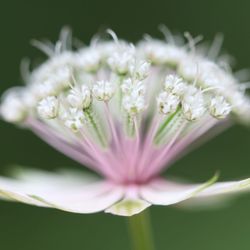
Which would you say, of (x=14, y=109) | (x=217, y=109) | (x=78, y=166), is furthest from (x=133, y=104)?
(x=78, y=166)

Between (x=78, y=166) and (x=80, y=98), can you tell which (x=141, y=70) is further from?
(x=78, y=166)

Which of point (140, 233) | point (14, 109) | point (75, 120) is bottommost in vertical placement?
point (140, 233)

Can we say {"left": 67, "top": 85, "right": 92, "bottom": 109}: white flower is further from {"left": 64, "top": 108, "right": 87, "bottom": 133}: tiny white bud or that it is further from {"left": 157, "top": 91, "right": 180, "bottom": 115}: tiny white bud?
{"left": 157, "top": 91, "right": 180, "bottom": 115}: tiny white bud

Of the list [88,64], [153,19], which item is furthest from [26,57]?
[88,64]

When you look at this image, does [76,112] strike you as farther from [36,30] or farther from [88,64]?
[36,30]

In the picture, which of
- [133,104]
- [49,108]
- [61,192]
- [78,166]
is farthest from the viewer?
[78,166]

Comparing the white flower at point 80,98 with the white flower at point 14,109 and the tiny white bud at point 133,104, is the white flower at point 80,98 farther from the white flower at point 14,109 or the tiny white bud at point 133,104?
the white flower at point 14,109

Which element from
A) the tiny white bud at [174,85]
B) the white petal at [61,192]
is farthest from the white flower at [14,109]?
the tiny white bud at [174,85]
